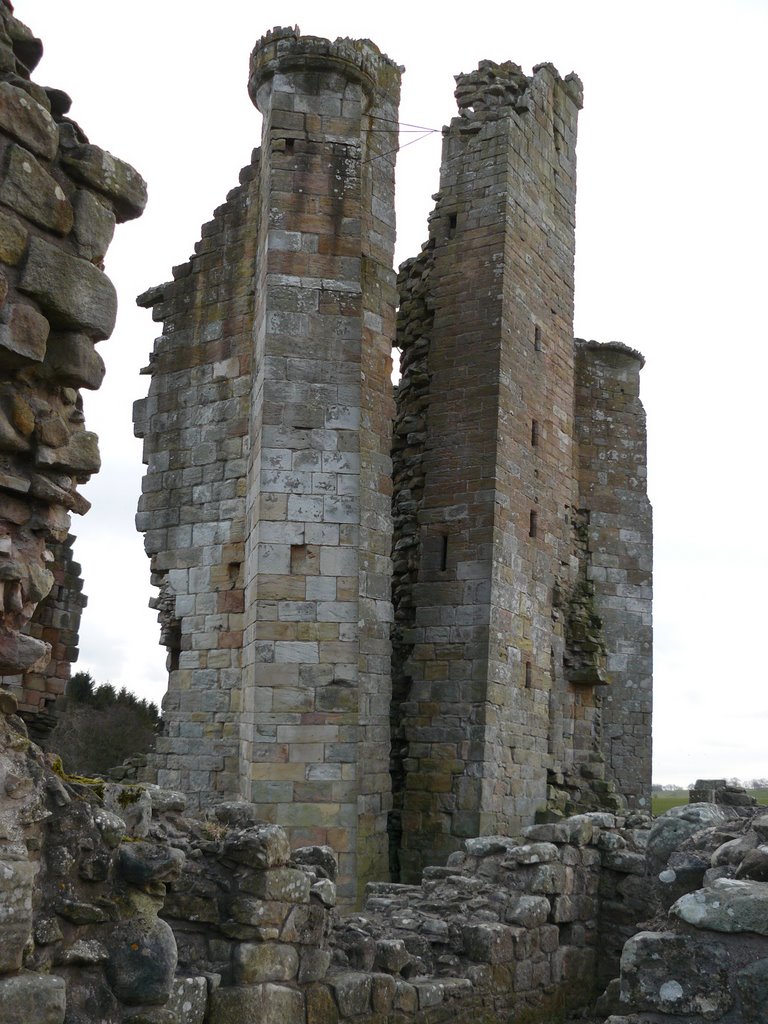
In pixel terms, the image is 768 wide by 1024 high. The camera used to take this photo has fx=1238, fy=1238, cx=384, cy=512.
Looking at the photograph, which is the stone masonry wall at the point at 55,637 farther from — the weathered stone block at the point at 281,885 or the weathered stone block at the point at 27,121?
the weathered stone block at the point at 27,121

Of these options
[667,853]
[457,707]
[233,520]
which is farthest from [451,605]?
[667,853]

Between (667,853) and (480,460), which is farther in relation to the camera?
(480,460)

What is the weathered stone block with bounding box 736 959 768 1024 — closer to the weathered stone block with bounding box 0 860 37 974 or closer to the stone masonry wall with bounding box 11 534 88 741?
the weathered stone block with bounding box 0 860 37 974

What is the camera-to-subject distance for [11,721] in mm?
4621

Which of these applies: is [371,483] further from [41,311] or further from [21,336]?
[21,336]

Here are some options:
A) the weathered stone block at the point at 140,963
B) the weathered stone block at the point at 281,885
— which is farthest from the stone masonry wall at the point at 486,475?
the weathered stone block at the point at 140,963

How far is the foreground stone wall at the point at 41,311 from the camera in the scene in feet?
15.0

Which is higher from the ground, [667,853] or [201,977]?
[667,853]

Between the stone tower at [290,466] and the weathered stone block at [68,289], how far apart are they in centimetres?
698

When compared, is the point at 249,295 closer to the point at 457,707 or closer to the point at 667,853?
the point at 457,707

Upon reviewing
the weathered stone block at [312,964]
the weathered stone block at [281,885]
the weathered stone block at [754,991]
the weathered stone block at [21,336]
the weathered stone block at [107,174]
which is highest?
the weathered stone block at [107,174]

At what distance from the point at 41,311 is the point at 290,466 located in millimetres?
7307

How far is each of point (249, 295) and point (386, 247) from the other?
1.57 m

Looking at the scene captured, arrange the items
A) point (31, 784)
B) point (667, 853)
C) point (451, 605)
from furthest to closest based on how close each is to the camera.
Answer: point (451, 605) → point (667, 853) → point (31, 784)
